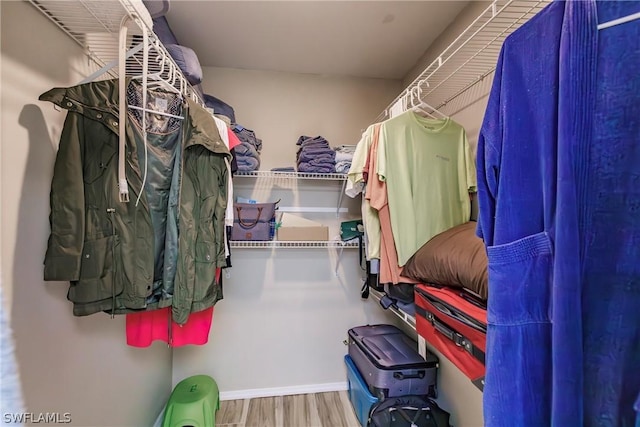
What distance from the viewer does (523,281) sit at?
54 centimetres

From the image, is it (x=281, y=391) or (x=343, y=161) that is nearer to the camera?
(x=343, y=161)

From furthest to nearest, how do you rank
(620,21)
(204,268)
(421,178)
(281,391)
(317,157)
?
(281,391)
(317,157)
(421,178)
(204,268)
(620,21)

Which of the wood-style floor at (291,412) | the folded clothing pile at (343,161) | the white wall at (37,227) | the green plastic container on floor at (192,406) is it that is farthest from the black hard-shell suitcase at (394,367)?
the white wall at (37,227)

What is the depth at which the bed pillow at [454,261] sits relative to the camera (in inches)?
37.7

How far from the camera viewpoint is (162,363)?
185cm

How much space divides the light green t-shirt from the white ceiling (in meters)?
0.65

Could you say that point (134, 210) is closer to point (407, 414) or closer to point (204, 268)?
point (204, 268)

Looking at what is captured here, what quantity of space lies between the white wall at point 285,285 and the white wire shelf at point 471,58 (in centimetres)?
69

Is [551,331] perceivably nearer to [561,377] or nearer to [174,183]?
[561,377]

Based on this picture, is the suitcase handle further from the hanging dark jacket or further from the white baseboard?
the hanging dark jacket

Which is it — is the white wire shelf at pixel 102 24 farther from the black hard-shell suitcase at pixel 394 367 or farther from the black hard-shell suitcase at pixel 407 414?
the black hard-shell suitcase at pixel 407 414

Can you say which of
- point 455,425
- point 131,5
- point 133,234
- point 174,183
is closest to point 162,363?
point 133,234

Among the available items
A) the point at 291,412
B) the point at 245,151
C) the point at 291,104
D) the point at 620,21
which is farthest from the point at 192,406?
the point at 620,21

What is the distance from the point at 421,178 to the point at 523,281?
36.4 inches
